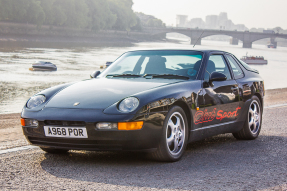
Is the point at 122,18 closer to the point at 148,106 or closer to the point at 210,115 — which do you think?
the point at 210,115

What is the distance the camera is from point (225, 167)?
487cm

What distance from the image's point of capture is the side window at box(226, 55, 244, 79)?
659cm

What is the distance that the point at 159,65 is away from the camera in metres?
5.81

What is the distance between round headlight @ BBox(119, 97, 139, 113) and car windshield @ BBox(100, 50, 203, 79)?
99 centimetres

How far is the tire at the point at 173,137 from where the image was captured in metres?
4.81

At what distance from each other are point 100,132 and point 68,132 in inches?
13.5

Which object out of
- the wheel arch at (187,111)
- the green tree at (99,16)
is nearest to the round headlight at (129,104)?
the wheel arch at (187,111)

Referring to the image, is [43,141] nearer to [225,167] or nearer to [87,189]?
[87,189]

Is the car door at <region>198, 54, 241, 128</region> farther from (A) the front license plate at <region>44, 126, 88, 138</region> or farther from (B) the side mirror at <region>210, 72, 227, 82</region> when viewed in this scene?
(A) the front license plate at <region>44, 126, 88, 138</region>

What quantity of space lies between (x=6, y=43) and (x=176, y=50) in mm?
65878

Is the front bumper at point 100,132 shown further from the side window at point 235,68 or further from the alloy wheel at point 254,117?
the alloy wheel at point 254,117

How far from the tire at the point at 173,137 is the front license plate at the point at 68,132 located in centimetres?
82

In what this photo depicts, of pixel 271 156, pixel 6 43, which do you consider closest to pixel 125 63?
pixel 271 156

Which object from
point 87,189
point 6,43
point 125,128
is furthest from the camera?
point 6,43
